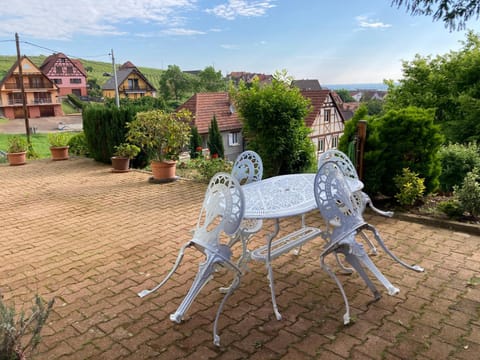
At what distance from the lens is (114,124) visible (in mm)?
Result: 9141

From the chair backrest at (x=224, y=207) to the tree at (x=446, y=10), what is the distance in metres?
1.60

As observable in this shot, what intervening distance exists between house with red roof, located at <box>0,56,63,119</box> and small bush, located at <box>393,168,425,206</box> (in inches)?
1887

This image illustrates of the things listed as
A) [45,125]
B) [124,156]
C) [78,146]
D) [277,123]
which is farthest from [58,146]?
[45,125]

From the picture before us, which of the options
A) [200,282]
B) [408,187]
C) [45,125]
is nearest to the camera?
[200,282]

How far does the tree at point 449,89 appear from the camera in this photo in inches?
431

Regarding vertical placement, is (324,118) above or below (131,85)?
below

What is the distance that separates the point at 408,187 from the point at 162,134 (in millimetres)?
4745

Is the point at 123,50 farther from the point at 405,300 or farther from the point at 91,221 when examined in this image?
the point at 405,300

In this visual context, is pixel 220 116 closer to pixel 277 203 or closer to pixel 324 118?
pixel 324 118

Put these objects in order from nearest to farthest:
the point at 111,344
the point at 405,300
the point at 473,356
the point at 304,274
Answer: the point at 473,356 → the point at 111,344 → the point at 405,300 → the point at 304,274

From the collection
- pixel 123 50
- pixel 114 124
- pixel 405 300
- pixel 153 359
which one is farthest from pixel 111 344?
pixel 123 50

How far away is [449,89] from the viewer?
13016 millimetres

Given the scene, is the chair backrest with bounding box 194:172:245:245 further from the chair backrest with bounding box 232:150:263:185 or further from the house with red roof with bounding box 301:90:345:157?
the house with red roof with bounding box 301:90:345:157

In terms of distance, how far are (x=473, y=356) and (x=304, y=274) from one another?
140 centimetres
